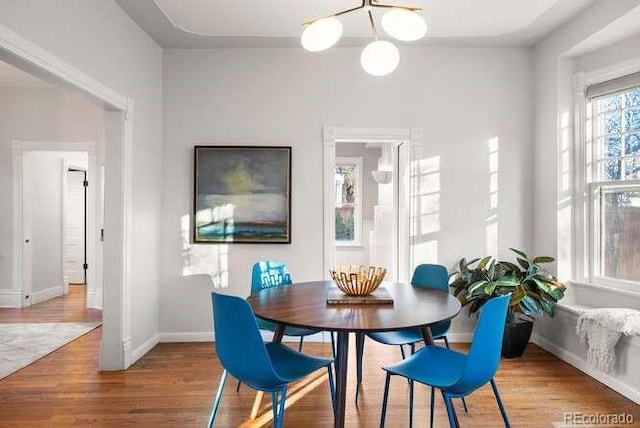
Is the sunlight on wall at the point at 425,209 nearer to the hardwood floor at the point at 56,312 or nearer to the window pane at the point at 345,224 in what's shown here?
the window pane at the point at 345,224

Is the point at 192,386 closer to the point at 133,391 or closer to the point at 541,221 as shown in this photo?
the point at 133,391

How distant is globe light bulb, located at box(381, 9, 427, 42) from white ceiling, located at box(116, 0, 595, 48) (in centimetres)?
117

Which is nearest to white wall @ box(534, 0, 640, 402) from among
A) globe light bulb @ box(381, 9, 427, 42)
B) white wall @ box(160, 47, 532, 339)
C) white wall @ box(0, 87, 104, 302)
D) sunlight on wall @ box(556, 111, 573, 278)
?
sunlight on wall @ box(556, 111, 573, 278)

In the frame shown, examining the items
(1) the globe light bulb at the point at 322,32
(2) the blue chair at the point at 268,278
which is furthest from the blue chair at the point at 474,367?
(1) the globe light bulb at the point at 322,32

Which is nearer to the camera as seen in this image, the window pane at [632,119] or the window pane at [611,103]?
the window pane at [632,119]

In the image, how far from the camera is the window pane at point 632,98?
10.4 feet

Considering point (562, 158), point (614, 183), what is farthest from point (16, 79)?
point (614, 183)

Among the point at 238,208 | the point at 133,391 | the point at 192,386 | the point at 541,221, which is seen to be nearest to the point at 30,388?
the point at 133,391

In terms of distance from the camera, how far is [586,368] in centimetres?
321

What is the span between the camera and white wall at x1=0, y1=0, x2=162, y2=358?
8.09 ft

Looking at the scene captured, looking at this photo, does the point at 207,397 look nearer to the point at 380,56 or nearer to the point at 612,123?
the point at 380,56

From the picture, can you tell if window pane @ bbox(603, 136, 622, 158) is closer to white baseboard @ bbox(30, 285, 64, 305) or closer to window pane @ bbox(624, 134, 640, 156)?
window pane @ bbox(624, 134, 640, 156)

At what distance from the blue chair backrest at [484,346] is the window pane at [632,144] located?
2180 mm

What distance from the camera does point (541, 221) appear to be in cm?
389
